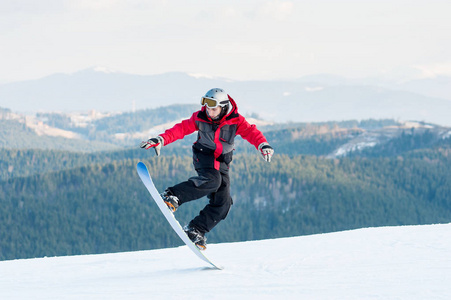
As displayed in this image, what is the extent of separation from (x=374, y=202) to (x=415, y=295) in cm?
18571

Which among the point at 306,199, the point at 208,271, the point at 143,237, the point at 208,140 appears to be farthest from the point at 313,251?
the point at 306,199

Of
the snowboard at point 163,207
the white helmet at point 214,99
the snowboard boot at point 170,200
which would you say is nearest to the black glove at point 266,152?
the white helmet at point 214,99

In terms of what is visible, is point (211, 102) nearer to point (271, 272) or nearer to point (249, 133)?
point (249, 133)

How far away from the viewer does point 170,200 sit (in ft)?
34.7

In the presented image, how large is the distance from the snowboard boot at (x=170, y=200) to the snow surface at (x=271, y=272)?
1.27 m

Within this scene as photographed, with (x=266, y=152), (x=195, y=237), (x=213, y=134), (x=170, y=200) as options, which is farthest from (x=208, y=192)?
(x=266, y=152)

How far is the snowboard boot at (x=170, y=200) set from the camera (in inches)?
413

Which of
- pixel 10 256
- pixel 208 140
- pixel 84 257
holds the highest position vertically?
pixel 208 140

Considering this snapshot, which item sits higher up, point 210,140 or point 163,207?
point 210,140

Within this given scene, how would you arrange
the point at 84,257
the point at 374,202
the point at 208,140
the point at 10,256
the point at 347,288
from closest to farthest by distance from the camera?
the point at 347,288, the point at 208,140, the point at 84,257, the point at 10,256, the point at 374,202

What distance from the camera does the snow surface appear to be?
27.7 ft

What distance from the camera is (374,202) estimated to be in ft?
613

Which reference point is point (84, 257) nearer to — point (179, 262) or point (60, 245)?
point (179, 262)

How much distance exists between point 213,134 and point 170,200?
149 cm
